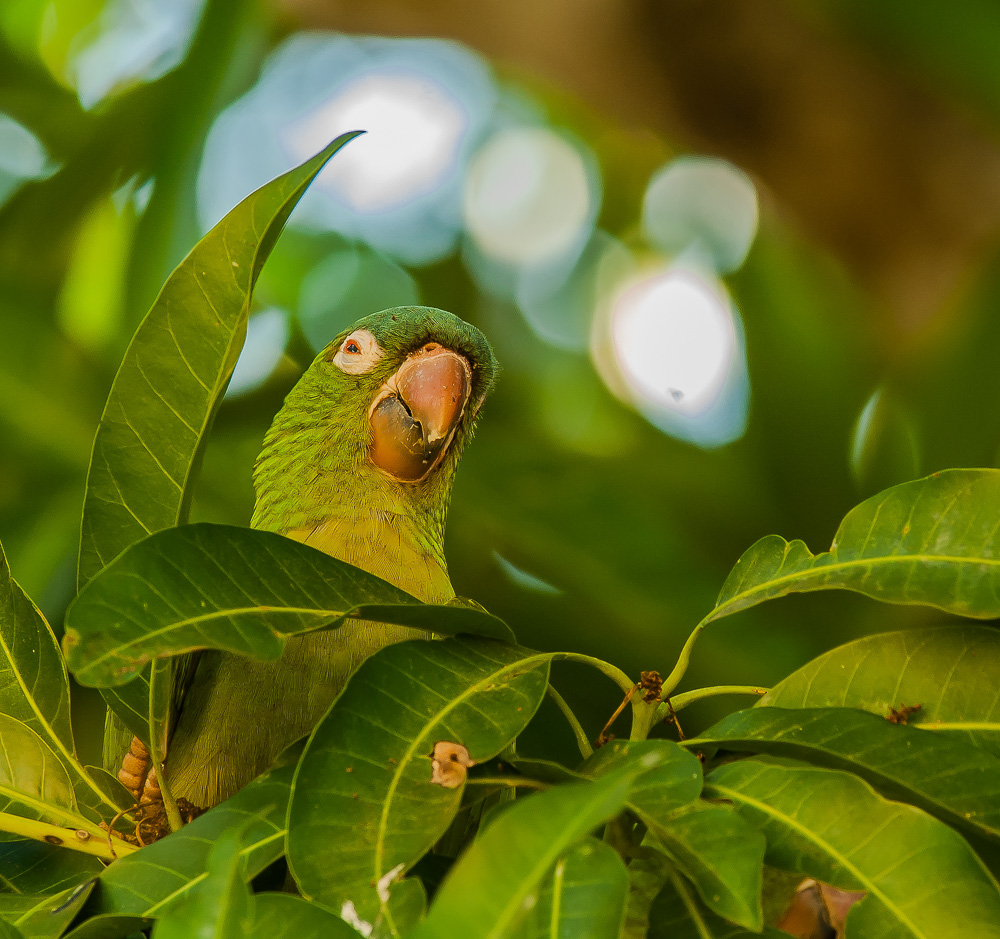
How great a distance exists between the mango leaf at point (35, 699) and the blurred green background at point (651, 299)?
1.26 metres

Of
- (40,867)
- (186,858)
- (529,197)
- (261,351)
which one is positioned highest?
(529,197)

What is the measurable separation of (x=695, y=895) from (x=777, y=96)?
8.58 ft

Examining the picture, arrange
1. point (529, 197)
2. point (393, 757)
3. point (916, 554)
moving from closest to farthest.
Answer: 1. point (393, 757)
2. point (916, 554)
3. point (529, 197)

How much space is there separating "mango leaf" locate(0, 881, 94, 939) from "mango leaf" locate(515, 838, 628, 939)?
438mm

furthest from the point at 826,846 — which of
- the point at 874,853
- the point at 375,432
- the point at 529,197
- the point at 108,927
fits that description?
the point at 529,197

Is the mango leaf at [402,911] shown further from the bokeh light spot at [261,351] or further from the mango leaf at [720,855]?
the bokeh light spot at [261,351]

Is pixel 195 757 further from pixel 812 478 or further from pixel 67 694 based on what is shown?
pixel 812 478

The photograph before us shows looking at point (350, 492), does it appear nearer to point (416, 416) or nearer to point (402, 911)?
point (416, 416)

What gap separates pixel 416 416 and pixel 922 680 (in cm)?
106

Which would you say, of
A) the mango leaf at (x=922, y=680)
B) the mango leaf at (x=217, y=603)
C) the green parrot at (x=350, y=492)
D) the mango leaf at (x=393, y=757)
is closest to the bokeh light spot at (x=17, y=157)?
the green parrot at (x=350, y=492)

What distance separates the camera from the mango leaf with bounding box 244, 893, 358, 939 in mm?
661

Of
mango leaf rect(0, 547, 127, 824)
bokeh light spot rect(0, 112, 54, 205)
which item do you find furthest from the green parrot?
bokeh light spot rect(0, 112, 54, 205)

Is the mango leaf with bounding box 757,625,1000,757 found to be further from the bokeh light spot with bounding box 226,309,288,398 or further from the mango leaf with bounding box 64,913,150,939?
the bokeh light spot with bounding box 226,309,288,398

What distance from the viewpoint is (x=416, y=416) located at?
5.94ft
